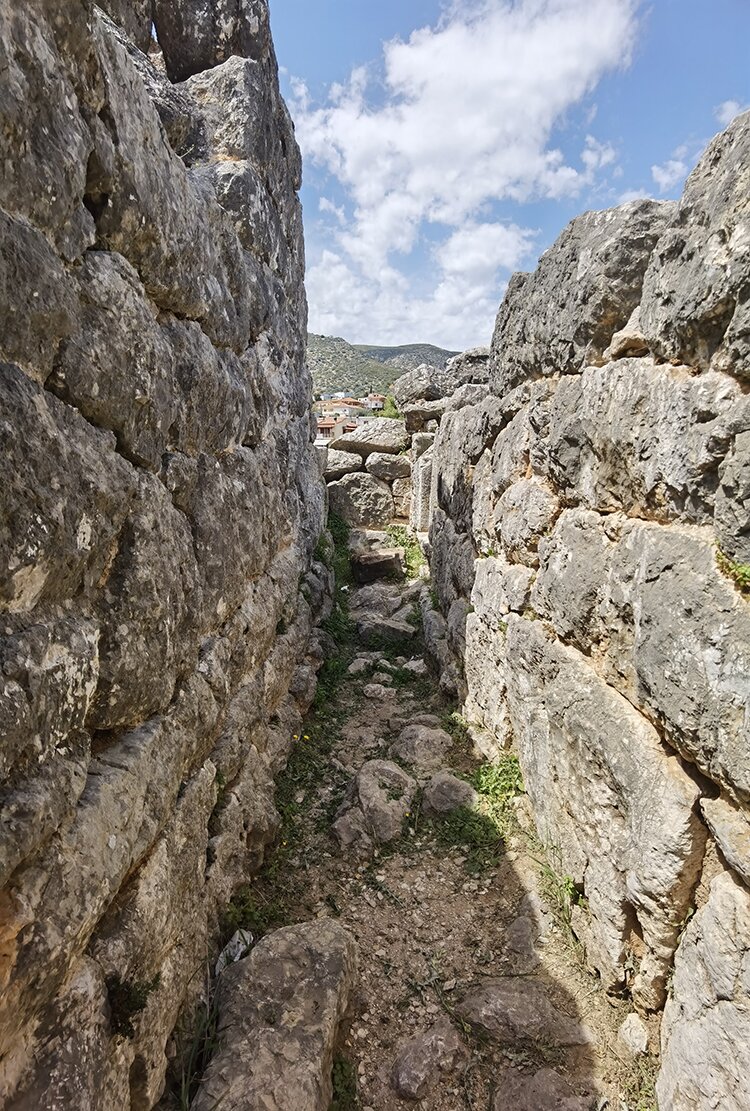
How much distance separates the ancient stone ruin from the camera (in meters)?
2.50

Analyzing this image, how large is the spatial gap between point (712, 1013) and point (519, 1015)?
148cm

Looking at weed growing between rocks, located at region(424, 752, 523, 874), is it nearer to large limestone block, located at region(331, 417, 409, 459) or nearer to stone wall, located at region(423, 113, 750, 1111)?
stone wall, located at region(423, 113, 750, 1111)

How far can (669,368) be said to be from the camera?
3.67m

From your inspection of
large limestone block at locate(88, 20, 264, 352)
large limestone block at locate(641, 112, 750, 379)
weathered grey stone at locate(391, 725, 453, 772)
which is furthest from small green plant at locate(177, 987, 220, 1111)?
large limestone block at locate(641, 112, 750, 379)

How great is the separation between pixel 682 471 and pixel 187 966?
4215mm

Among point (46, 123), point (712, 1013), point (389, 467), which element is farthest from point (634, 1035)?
point (389, 467)

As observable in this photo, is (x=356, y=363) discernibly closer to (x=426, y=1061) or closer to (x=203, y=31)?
(x=203, y=31)

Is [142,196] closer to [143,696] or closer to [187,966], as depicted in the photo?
[143,696]

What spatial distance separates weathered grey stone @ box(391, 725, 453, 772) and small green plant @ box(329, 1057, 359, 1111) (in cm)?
332

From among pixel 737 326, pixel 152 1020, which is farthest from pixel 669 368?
pixel 152 1020

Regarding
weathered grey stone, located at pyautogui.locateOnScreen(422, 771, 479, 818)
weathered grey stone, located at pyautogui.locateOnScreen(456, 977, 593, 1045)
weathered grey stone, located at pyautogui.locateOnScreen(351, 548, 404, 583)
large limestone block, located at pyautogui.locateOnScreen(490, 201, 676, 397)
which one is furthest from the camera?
weathered grey stone, located at pyautogui.locateOnScreen(351, 548, 404, 583)

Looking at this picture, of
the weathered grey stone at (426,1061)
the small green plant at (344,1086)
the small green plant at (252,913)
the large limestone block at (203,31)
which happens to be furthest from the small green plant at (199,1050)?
the large limestone block at (203,31)

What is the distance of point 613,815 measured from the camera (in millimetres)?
3992

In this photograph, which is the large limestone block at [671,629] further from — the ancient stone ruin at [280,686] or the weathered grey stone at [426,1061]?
the weathered grey stone at [426,1061]
